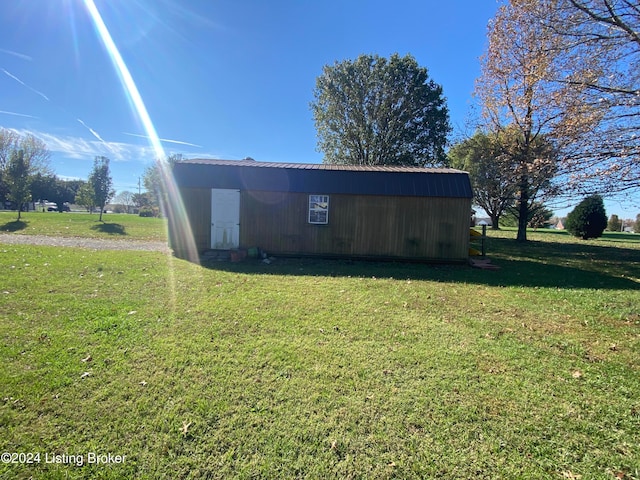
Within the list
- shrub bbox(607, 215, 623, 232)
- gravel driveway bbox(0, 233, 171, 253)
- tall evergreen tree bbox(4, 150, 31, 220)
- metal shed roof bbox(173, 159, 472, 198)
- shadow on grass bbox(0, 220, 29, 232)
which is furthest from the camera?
shrub bbox(607, 215, 623, 232)

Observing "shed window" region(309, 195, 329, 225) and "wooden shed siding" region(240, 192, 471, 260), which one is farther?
"shed window" region(309, 195, 329, 225)

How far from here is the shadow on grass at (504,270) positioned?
309 inches

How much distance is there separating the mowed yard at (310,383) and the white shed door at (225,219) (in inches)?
193

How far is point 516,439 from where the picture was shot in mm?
2365

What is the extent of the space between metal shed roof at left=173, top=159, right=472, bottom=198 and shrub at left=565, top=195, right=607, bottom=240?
47.2 feet

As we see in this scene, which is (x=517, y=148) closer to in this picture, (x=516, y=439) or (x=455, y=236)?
(x=455, y=236)

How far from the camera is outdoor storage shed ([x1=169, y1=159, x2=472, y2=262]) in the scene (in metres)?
10.4

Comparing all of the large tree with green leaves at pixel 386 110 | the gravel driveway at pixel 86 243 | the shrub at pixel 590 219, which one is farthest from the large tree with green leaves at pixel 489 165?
the gravel driveway at pixel 86 243

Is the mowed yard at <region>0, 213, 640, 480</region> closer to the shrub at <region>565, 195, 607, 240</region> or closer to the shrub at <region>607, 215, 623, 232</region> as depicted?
the shrub at <region>565, 195, 607, 240</region>

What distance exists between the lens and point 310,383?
298 centimetres

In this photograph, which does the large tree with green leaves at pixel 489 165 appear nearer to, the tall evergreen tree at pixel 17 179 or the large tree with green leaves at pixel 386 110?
the large tree with green leaves at pixel 386 110

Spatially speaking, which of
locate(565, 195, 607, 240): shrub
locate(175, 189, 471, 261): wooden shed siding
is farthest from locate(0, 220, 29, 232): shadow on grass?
locate(565, 195, 607, 240): shrub

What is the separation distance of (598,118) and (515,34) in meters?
6.03

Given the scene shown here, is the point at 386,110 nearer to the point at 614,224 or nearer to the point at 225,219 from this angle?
the point at 225,219
